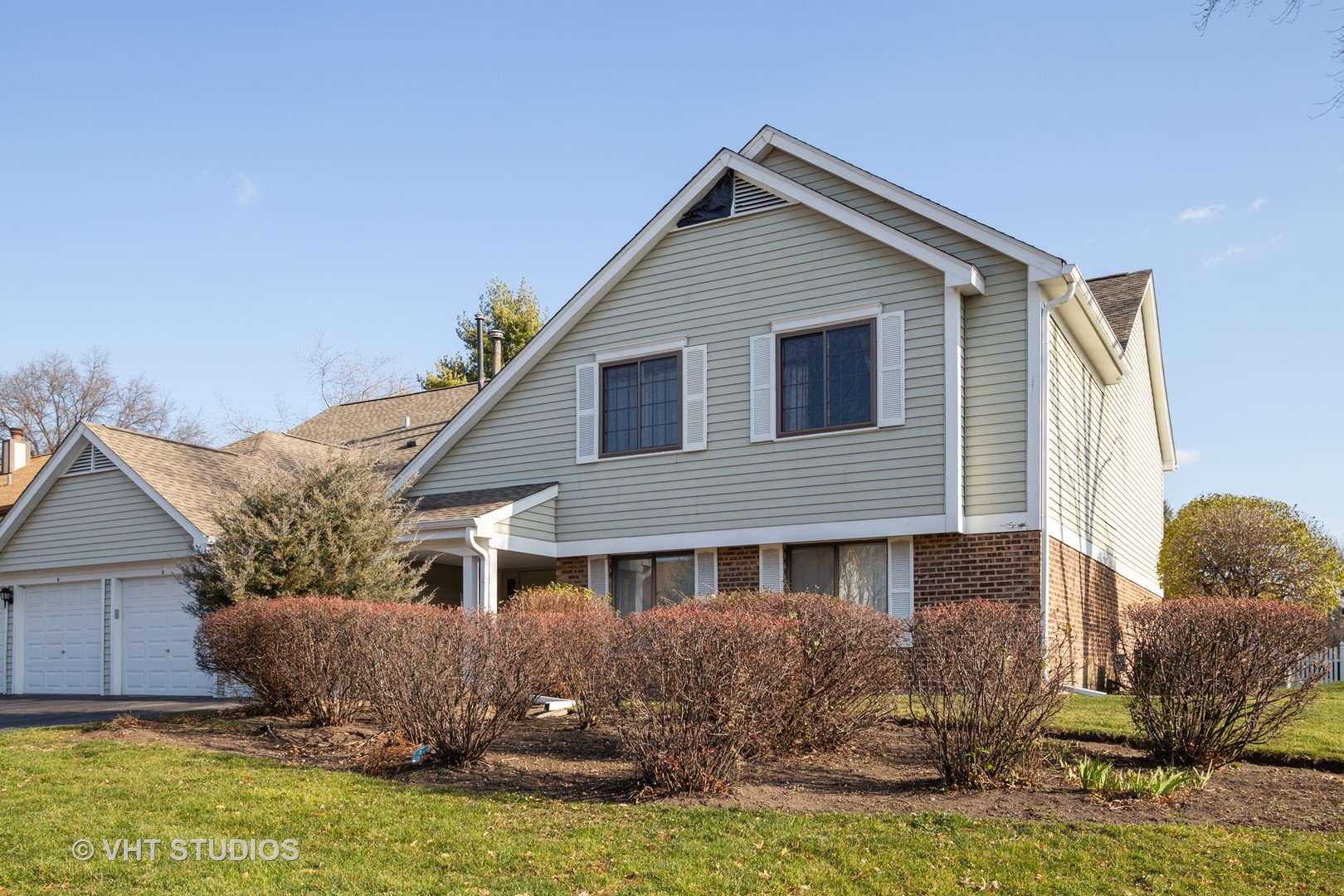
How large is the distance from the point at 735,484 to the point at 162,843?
938cm

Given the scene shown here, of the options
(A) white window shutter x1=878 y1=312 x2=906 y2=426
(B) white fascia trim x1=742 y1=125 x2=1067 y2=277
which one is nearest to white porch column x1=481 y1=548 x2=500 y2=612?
(A) white window shutter x1=878 y1=312 x2=906 y2=426

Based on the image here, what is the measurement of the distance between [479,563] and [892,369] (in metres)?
6.15

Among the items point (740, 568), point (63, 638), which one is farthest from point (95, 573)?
point (740, 568)

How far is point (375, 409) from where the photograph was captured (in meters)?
25.1

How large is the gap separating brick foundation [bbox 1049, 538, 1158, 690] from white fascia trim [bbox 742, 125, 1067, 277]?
3.50 metres

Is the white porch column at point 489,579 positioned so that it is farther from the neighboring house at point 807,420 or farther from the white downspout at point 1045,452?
the white downspout at point 1045,452

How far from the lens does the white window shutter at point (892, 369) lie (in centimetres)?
1391

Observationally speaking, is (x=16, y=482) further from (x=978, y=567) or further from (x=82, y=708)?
(x=978, y=567)

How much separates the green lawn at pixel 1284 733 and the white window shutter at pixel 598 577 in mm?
6722

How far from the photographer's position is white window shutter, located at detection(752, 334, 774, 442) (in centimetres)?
1491

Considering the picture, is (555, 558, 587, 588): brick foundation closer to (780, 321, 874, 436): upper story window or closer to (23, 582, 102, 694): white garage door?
(780, 321, 874, 436): upper story window

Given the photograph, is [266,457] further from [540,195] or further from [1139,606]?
[1139,606]

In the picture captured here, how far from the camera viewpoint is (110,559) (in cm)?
1825

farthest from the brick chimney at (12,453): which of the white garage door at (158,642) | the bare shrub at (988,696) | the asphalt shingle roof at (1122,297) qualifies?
the bare shrub at (988,696)
